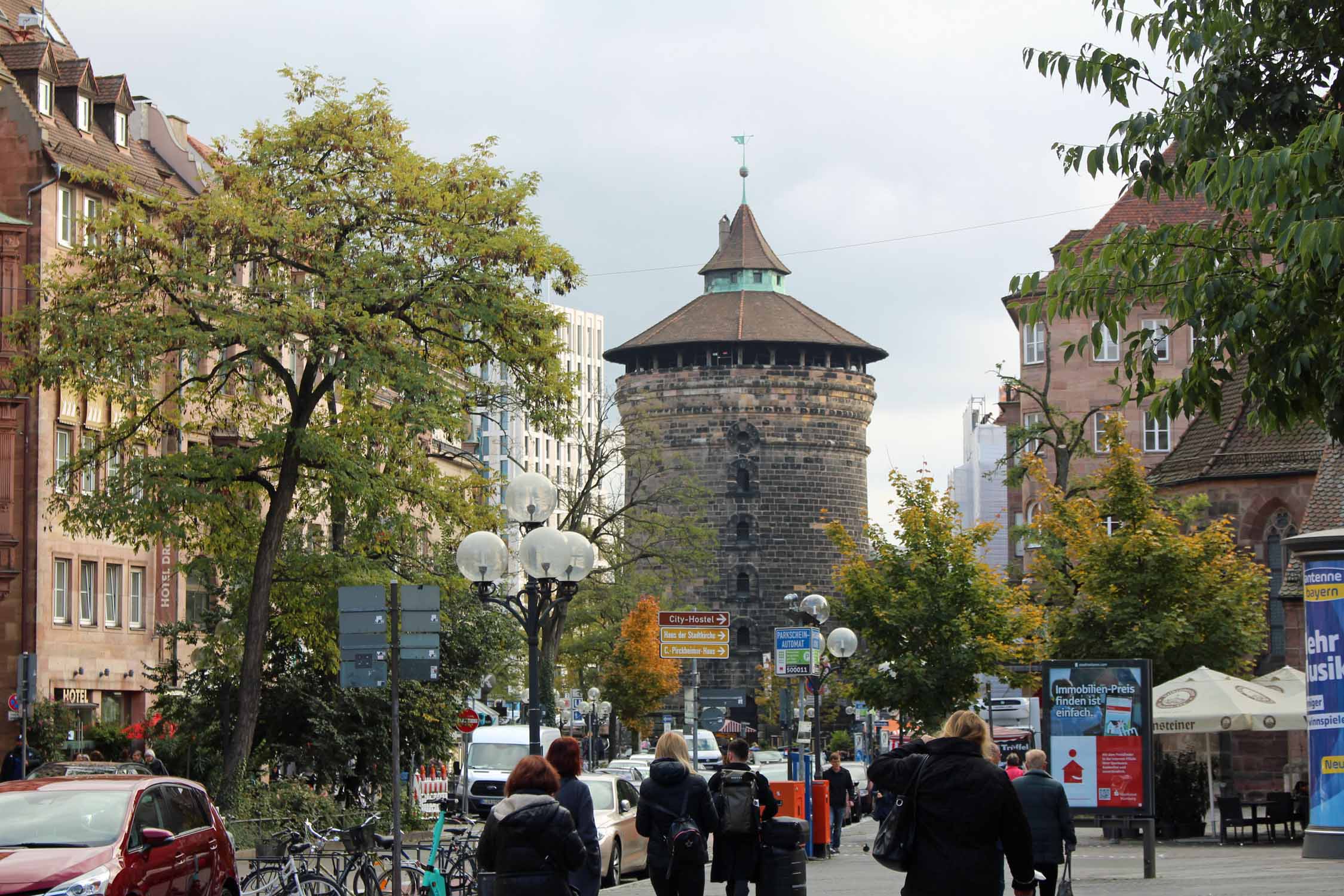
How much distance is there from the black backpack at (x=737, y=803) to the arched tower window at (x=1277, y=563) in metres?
36.9

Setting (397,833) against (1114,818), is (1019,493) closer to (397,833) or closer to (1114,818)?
(1114,818)

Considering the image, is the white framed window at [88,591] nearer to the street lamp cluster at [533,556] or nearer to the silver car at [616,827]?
the silver car at [616,827]

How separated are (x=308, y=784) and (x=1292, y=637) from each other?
20884 millimetres

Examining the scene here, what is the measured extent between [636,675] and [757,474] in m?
15.9

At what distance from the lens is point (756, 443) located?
316 ft

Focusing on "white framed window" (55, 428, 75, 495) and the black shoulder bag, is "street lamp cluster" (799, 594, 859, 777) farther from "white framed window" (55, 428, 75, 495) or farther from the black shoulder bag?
the black shoulder bag

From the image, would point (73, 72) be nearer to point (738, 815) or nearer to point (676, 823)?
point (738, 815)

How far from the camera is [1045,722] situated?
22.9 meters

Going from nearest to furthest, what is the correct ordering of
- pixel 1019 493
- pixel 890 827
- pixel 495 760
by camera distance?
pixel 890 827, pixel 495 760, pixel 1019 493

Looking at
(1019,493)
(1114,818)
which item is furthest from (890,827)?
(1019,493)

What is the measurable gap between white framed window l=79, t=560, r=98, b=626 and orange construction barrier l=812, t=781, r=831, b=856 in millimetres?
23957

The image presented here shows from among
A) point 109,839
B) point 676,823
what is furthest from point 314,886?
point 676,823

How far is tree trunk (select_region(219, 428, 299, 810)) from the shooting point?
1251 inches

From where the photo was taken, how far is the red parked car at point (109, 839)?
13727mm
